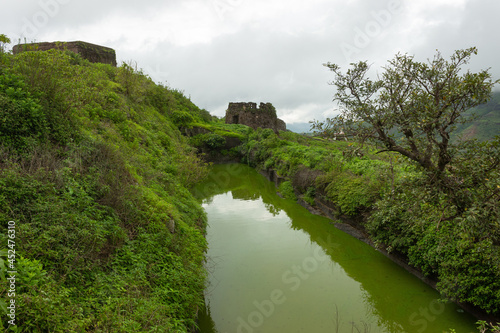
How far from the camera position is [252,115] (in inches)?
1665

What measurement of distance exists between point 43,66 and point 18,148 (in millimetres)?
2503

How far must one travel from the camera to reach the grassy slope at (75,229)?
3137 millimetres

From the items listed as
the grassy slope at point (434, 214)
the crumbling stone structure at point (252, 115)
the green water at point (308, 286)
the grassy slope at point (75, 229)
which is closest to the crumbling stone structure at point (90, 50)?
the crumbling stone structure at point (252, 115)

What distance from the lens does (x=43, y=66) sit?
6246mm

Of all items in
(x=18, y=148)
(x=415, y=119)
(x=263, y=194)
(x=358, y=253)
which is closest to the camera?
(x=415, y=119)

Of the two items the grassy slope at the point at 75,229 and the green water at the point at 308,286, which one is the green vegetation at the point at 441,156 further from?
the grassy slope at the point at 75,229

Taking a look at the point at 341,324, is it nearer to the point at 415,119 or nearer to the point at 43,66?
the point at 415,119

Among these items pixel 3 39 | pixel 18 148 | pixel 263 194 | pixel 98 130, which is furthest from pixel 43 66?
pixel 263 194

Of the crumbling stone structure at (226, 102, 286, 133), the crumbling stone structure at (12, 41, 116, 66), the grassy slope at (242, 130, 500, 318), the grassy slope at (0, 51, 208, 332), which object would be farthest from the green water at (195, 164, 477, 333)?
the crumbling stone structure at (226, 102, 286, 133)

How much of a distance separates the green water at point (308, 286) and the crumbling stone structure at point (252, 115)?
1199 inches

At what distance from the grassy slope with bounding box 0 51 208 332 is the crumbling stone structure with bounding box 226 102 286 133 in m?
34.9

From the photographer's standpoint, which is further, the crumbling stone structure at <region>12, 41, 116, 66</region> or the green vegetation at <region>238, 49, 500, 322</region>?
the crumbling stone structure at <region>12, 41, 116, 66</region>

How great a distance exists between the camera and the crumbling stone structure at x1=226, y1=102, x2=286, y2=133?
42.3 metres

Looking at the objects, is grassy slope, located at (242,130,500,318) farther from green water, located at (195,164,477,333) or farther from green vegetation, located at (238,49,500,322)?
green water, located at (195,164,477,333)
